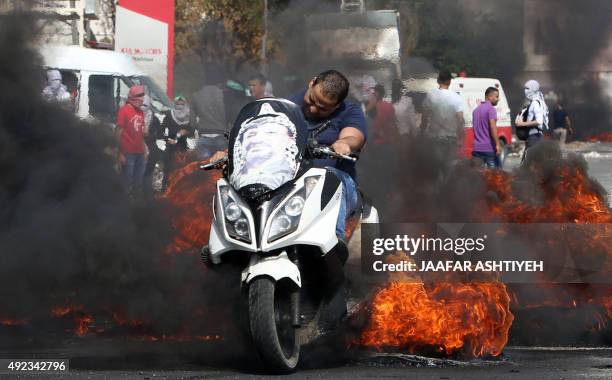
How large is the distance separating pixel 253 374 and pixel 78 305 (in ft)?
6.61

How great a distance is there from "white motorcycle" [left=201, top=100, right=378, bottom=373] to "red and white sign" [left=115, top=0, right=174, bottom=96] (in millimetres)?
14560

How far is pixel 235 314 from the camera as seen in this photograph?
25.5 feet

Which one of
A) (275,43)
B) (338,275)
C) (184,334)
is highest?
(275,43)

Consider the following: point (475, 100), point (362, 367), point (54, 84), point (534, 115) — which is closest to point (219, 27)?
point (475, 100)

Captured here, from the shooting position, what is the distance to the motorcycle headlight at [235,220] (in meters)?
6.97

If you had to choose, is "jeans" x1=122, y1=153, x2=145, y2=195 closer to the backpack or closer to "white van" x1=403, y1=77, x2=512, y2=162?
"white van" x1=403, y1=77, x2=512, y2=162

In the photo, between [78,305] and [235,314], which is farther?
[78,305]

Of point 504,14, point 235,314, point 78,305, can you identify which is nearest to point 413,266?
point 235,314

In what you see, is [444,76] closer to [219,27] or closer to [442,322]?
[442,322]

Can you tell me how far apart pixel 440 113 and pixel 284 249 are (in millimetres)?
6226

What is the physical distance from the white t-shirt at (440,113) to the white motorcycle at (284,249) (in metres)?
4.27

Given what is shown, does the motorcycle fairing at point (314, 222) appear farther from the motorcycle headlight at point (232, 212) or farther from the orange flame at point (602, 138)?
the orange flame at point (602, 138)

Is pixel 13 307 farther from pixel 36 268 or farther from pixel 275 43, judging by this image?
pixel 275 43

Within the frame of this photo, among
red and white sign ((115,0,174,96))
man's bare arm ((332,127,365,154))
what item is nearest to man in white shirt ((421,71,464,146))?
man's bare arm ((332,127,365,154))
